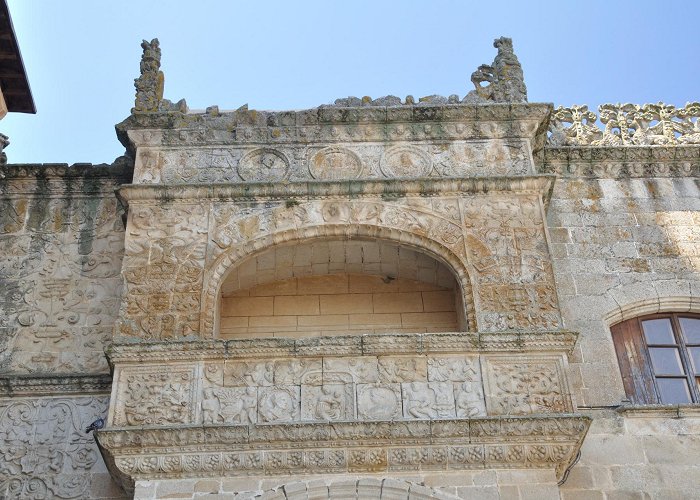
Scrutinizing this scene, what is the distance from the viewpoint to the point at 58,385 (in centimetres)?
1006

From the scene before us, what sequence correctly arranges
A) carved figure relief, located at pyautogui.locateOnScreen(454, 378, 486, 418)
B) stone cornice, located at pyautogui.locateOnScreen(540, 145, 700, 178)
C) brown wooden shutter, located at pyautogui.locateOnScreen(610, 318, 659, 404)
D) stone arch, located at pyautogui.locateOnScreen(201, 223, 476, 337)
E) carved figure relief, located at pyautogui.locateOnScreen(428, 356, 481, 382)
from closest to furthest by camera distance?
carved figure relief, located at pyautogui.locateOnScreen(454, 378, 486, 418)
carved figure relief, located at pyautogui.locateOnScreen(428, 356, 481, 382)
stone arch, located at pyautogui.locateOnScreen(201, 223, 476, 337)
brown wooden shutter, located at pyautogui.locateOnScreen(610, 318, 659, 404)
stone cornice, located at pyautogui.locateOnScreen(540, 145, 700, 178)

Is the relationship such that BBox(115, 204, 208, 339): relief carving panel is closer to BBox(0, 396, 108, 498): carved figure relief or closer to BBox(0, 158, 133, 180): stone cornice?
BBox(0, 396, 108, 498): carved figure relief

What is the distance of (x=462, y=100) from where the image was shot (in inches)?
448

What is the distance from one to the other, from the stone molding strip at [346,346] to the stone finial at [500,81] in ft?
10.7

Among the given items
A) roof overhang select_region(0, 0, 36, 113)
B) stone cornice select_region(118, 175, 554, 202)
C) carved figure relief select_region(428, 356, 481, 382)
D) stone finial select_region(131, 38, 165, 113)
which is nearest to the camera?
carved figure relief select_region(428, 356, 481, 382)

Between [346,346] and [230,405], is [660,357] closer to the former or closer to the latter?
[346,346]

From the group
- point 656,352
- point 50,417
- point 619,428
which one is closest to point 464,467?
point 619,428

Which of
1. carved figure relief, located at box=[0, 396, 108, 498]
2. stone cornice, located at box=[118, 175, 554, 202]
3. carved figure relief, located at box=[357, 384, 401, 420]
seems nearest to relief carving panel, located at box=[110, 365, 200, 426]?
carved figure relief, located at box=[0, 396, 108, 498]

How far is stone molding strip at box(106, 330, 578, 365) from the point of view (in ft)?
30.2

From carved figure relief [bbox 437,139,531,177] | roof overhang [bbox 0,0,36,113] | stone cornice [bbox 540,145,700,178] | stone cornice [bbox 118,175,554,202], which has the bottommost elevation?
stone cornice [bbox 118,175,554,202]

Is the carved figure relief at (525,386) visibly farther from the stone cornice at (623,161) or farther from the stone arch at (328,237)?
the stone cornice at (623,161)

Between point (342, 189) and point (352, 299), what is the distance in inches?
54.9

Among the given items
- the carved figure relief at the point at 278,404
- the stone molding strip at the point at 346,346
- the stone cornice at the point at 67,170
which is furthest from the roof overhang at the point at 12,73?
the carved figure relief at the point at 278,404

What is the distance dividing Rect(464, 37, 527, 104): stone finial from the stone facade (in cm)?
4
